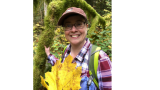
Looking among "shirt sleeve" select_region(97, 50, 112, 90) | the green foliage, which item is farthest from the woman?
the green foliage

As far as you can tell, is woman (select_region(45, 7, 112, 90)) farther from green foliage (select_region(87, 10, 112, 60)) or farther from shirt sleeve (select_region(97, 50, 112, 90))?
green foliage (select_region(87, 10, 112, 60))

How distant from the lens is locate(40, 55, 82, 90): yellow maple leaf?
407mm

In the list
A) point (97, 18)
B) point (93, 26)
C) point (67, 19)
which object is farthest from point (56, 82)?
point (97, 18)

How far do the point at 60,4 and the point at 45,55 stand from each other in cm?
62

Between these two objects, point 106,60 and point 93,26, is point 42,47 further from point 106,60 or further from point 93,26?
point 93,26

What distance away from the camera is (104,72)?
0.65 meters

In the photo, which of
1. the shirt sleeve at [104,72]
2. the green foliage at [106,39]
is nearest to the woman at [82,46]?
the shirt sleeve at [104,72]

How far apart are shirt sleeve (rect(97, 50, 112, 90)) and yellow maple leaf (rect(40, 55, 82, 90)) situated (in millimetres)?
271

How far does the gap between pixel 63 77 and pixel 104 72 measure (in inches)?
13.8

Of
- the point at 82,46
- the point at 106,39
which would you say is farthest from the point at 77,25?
the point at 106,39

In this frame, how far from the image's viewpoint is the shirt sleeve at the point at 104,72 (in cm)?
65

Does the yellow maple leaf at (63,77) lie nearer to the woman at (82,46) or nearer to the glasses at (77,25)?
the woman at (82,46)

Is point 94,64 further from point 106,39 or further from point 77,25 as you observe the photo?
point 106,39
